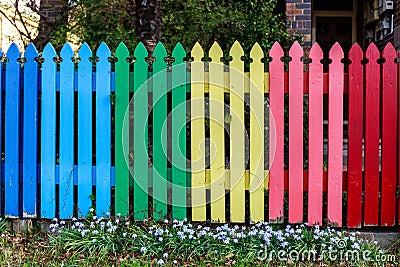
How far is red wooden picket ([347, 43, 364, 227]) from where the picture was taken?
4160 millimetres

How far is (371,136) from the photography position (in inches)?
165

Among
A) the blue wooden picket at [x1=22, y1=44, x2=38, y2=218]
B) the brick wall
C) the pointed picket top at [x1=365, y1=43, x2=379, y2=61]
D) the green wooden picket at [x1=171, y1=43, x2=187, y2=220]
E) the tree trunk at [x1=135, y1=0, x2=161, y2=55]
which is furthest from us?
the brick wall

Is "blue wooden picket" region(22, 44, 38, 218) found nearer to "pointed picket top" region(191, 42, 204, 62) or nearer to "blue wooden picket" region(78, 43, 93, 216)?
"blue wooden picket" region(78, 43, 93, 216)

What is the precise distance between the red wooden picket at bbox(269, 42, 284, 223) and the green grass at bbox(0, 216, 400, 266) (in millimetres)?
282

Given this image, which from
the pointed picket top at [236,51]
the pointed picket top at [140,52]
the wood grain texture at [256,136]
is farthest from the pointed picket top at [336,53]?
the pointed picket top at [140,52]

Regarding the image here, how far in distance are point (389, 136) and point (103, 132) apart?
2.30 meters

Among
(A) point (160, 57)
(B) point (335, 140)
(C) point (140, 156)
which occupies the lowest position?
(C) point (140, 156)

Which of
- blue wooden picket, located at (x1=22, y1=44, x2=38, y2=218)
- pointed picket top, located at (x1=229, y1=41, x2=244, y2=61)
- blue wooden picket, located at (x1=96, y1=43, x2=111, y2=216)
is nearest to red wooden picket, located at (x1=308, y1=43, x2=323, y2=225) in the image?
pointed picket top, located at (x1=229, y1=41, x2=244, y2=61)

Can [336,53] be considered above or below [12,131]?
above

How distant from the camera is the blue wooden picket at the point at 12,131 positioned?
4.40 meters

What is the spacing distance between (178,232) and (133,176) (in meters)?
0.65

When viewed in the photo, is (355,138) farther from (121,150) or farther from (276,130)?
(121,150)

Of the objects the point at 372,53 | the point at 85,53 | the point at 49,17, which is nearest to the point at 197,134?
the point at 85,53

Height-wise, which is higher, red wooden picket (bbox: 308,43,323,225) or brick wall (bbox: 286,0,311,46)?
brick wall (bbox: 286,0,311,46)
